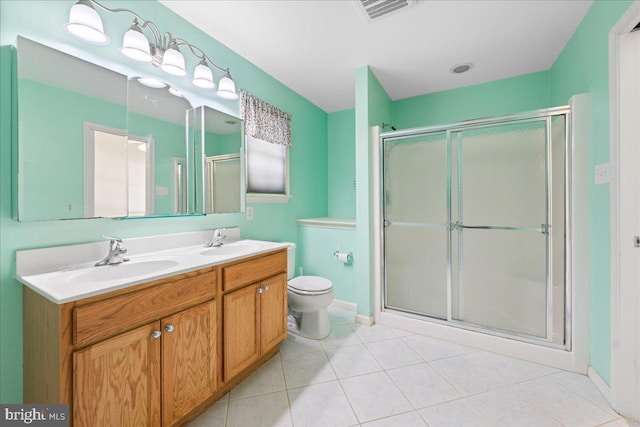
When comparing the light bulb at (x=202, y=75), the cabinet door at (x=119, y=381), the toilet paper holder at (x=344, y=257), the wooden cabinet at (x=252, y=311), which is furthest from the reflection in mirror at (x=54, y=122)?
the toilet paper holder at (x=344, y=257)

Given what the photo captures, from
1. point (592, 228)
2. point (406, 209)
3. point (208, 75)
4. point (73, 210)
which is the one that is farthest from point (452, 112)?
point (73, 210)

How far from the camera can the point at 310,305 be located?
6.97 feet

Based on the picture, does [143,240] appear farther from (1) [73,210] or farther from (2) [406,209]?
(2) [406,209]

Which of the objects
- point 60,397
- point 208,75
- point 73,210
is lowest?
point 60,397

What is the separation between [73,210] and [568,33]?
3386 mm

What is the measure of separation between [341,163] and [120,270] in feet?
8.75

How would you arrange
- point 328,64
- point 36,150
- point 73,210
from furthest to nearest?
1. point 328,64
2. point 73,210
3. point 36,150

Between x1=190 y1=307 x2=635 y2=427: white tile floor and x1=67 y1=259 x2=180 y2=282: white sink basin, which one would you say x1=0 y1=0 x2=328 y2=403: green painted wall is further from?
x1=190 y1=307 x2=635 y2=427: white tile floor

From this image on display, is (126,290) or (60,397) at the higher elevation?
(126,290)

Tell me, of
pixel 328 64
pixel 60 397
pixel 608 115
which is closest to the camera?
pixel 60 397

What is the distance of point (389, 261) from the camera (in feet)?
8.23

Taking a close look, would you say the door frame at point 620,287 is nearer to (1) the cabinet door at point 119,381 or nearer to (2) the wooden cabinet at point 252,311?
(2) the wooden cabinet at point 252,311

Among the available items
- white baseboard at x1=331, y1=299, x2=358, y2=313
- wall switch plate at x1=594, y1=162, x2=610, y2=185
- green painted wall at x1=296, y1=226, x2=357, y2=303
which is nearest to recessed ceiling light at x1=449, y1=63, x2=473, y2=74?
wall switch plate at x1=594, y1=162, x2=610, y2=185

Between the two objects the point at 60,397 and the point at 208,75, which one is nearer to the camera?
the point at 60,397
